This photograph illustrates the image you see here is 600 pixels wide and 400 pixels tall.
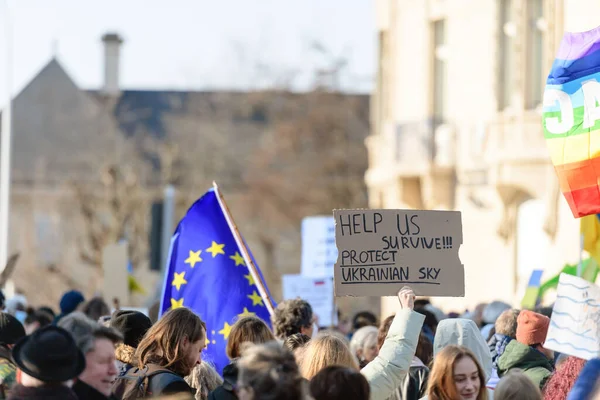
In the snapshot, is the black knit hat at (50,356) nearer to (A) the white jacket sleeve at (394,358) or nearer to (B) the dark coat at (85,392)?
(B) the dark coat at (85,392)

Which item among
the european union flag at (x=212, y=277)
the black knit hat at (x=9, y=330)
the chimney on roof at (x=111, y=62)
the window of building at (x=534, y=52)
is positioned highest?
the chimney on roof at (x=111, y=62)

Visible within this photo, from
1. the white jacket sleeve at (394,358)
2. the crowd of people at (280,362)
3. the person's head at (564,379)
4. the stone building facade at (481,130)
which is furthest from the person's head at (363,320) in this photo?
the stone building facade at (481,130)

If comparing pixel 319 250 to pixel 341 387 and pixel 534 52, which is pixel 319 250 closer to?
pixel 534 52

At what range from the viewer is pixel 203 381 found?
6.92 meters

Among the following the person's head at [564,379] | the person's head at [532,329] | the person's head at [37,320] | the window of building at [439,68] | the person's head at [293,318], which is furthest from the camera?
the window of building at [439,68]

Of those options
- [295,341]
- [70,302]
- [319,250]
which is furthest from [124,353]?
[319,250]

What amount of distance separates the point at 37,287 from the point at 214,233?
108ft

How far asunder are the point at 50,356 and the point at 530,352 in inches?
133

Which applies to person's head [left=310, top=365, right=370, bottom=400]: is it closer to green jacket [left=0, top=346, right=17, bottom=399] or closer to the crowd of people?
the crowd of people

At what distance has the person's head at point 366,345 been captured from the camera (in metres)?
9.48

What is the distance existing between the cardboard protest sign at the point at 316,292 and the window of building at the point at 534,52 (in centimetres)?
940

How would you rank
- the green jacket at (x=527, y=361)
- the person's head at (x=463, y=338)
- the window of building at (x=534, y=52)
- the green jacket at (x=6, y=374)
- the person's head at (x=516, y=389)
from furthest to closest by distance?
the window of building at (x=534, y=52) → the green jacket at (x=527, y=361) → the person's head at (x=463, y=338) → the green jacket at (x=6, y=374) → the person's head at (x=516, y=389)

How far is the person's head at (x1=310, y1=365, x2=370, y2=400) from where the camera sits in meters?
5.27

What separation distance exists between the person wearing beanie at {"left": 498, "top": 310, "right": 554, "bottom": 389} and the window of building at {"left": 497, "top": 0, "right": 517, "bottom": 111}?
16.2m
